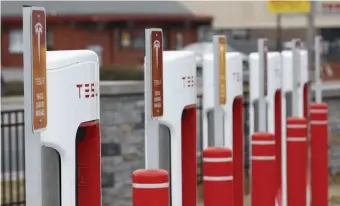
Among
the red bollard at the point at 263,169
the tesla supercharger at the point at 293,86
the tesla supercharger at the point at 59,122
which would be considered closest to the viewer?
the tesla supercharger at the point at 59,122

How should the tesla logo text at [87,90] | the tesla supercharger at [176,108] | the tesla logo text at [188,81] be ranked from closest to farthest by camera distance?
the tesla logo text at [87,90] < the tesla supercharger at [176,108] < the tesla logo text at [188,81]

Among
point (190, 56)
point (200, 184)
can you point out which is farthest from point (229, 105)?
point (200, 184)

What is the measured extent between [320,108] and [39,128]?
219 inches

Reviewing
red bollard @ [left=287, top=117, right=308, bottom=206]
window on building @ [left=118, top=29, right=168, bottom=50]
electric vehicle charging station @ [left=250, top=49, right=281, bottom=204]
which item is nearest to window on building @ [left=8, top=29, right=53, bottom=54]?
window on building @ [left=118, top=29, right=168, bottom=50]

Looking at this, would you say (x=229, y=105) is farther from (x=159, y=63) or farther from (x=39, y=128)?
(x=39, y=128)

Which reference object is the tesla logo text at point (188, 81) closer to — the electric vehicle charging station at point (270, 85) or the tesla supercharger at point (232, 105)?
the tesla supercharger at point (232, 105)

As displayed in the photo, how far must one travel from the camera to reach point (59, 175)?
5.11 metres

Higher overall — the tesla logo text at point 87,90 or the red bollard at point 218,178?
the tesla logo text at point 87,90

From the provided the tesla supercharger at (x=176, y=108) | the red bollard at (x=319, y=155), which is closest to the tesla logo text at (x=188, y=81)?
the tesla supercharger at (x=176, y=108)

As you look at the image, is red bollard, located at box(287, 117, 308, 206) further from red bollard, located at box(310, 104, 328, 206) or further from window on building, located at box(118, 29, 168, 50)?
window on building, located at box(118, 29, 168, 50)

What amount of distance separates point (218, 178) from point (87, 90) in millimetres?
1669

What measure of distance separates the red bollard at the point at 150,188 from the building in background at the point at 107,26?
37.0 m

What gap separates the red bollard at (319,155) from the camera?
31.8 feet

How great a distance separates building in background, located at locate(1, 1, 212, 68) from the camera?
43188 millimetres
